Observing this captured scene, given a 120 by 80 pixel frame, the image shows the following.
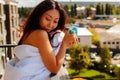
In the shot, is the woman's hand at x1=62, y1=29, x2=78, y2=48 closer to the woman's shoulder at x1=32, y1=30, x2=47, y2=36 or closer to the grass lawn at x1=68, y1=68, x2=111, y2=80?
the woman's shoulder at x1=32, y1=30, x2=47, y2=36

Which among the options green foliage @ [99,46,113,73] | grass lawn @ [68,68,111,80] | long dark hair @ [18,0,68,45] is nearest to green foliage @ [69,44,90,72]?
grass lawn @ [68,68,111,80]

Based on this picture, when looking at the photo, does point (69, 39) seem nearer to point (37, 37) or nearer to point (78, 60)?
point (37, 37)

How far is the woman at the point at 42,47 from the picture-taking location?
0.71 meters

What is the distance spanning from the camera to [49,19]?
733 mm

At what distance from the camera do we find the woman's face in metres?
0.73

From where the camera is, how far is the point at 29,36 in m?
0.73

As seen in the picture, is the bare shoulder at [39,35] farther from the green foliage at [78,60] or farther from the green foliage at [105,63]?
the green foliage at [105,63]

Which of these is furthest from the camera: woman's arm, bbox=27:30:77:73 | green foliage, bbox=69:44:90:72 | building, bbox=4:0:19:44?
green foliage, bbox=69:44:90:72

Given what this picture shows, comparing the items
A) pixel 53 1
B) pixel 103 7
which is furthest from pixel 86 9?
pixel 53 1

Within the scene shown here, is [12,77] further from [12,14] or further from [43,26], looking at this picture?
[12,14]

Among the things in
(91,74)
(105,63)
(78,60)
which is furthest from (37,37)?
(78,60)

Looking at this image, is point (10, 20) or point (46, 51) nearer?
point (46, 51)

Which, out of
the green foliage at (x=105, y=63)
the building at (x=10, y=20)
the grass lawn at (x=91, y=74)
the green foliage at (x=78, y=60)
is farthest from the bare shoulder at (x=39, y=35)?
the green foliage at (x=105, y=63)

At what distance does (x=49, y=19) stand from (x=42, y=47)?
0.07m
